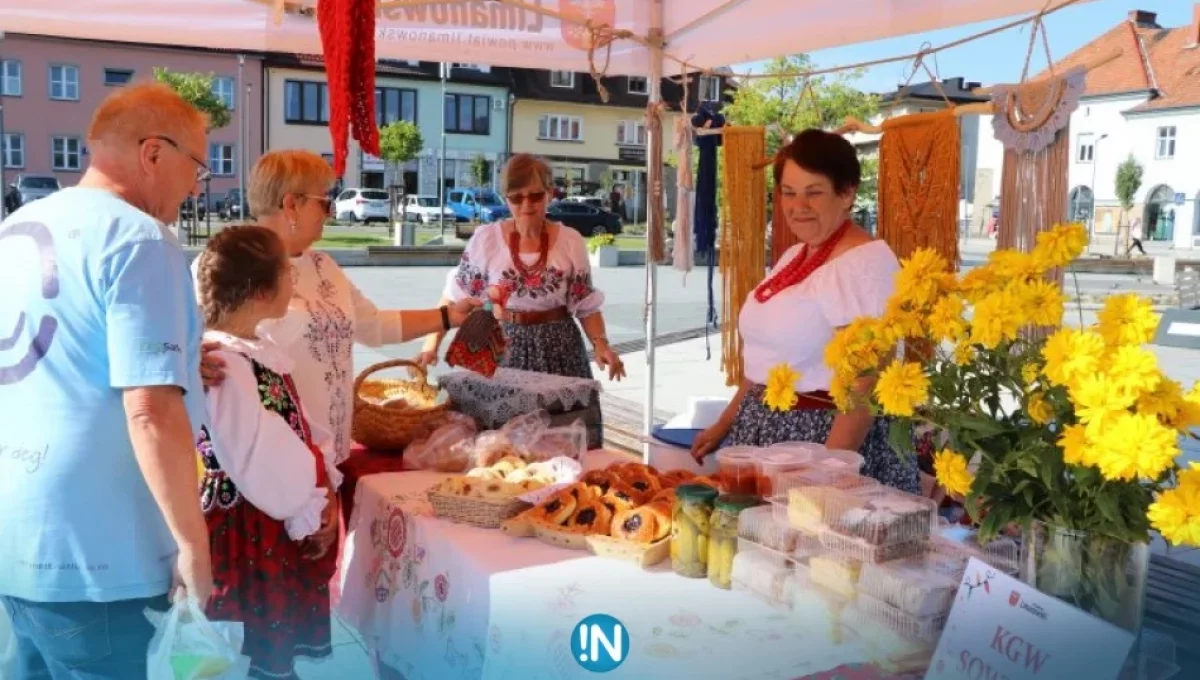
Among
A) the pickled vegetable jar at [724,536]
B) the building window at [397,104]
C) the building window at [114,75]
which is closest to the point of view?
the pickled vegetable jar at [724,536]

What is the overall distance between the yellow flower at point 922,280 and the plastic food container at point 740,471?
0.55 m

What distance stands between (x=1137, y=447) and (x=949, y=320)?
1.06ft

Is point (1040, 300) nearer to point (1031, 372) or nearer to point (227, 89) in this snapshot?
point (1031, 372)

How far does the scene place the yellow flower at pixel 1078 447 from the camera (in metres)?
1.17

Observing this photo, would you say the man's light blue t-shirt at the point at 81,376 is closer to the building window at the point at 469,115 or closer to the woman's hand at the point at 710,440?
the woman's hand at the point at 710,440

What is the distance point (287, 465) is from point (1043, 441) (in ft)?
4.86

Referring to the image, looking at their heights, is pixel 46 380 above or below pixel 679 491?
above

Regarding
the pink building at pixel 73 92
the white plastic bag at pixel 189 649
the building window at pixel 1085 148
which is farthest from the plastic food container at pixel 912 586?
the building window at pixel 1085 148

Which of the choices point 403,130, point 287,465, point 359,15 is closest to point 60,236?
point 287,465

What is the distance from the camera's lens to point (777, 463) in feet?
5.94

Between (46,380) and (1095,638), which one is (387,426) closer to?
(46,380)

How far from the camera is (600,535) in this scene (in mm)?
2004

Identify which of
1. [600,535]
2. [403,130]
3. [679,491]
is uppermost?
[403,130]

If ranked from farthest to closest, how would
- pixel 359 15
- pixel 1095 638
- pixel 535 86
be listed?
1. pixel 535 86
2. pixel 359 15
3. pixel 1095 638
